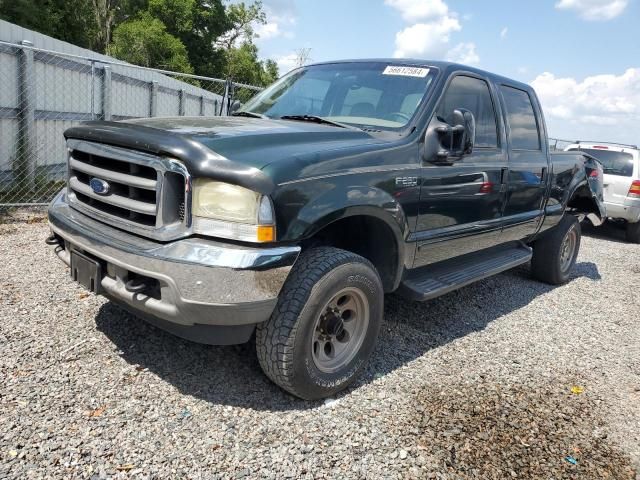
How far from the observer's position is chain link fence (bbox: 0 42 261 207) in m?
7.20

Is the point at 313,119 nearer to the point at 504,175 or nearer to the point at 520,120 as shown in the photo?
the point at 504,175

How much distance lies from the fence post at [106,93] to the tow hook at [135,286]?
7.01 meters

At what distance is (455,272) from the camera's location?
405 centimetres

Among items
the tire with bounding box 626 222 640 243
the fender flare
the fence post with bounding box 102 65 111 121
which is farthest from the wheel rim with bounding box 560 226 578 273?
the fence post with bounding box 102 65 111 121

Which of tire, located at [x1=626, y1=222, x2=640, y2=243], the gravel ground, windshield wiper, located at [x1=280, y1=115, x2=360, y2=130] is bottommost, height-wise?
the gravel ground

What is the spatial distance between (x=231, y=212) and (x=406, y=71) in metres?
2.06

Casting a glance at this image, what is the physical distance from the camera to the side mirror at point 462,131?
11.1 feet

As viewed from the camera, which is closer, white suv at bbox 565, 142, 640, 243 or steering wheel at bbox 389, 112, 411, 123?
steering wheel at bbox 389, 112, 411, 123

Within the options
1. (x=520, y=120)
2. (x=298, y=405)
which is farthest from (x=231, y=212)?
(x=520, y=120)

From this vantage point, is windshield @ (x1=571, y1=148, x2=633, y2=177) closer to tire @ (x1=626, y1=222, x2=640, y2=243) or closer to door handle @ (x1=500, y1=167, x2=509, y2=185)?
tire @ (x1=626, y1=222, x2=640, y2=243)

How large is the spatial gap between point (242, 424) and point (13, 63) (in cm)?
684

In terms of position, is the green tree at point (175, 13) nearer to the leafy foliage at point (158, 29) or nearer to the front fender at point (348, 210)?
the leafy foliage at point (158, 29)

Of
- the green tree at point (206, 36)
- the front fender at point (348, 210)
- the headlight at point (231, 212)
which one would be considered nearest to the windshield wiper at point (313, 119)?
the front fender at point (348, 210)

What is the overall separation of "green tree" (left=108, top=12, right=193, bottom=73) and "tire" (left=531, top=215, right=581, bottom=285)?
2906 centimetres
